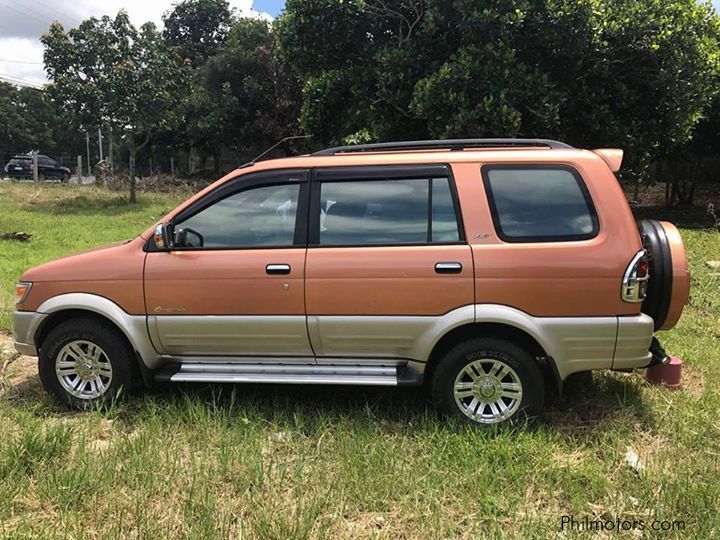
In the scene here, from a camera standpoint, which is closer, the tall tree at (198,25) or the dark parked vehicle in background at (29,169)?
the dark parked vehicle in background at (29,169)

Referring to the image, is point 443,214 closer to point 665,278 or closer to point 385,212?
point 385,212

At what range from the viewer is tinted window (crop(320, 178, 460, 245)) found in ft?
12.8

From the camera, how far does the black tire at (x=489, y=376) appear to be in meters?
3.79

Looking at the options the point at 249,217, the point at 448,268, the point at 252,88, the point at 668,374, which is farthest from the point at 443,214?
the point at 252,88

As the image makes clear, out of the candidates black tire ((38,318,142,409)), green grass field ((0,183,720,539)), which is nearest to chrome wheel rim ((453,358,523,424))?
green grass field ((0,183,720,539))

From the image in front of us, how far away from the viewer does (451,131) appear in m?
10.5

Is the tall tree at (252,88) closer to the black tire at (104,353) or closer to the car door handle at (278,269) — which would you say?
the black tire at (104,353)

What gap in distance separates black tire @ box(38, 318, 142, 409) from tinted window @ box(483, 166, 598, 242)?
2802 millimetres

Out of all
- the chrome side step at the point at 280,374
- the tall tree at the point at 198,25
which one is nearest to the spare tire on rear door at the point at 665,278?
the chrome side step at the point at 280,374

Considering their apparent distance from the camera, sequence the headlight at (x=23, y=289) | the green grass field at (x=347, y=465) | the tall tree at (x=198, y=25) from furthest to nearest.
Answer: the tall tree at (x=198, y=25) → the headlight at (x=23, y=289) → the green grass field at (x=347, y=465)

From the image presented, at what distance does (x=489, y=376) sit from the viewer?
3.86 m

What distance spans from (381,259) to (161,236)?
157 centimetres

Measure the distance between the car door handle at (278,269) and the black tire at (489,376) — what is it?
1.21 m

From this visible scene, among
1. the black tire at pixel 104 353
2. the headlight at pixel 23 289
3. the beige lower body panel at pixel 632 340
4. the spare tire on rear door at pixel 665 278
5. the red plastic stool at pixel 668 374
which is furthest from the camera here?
the red plastic stool at pixel 668 374
